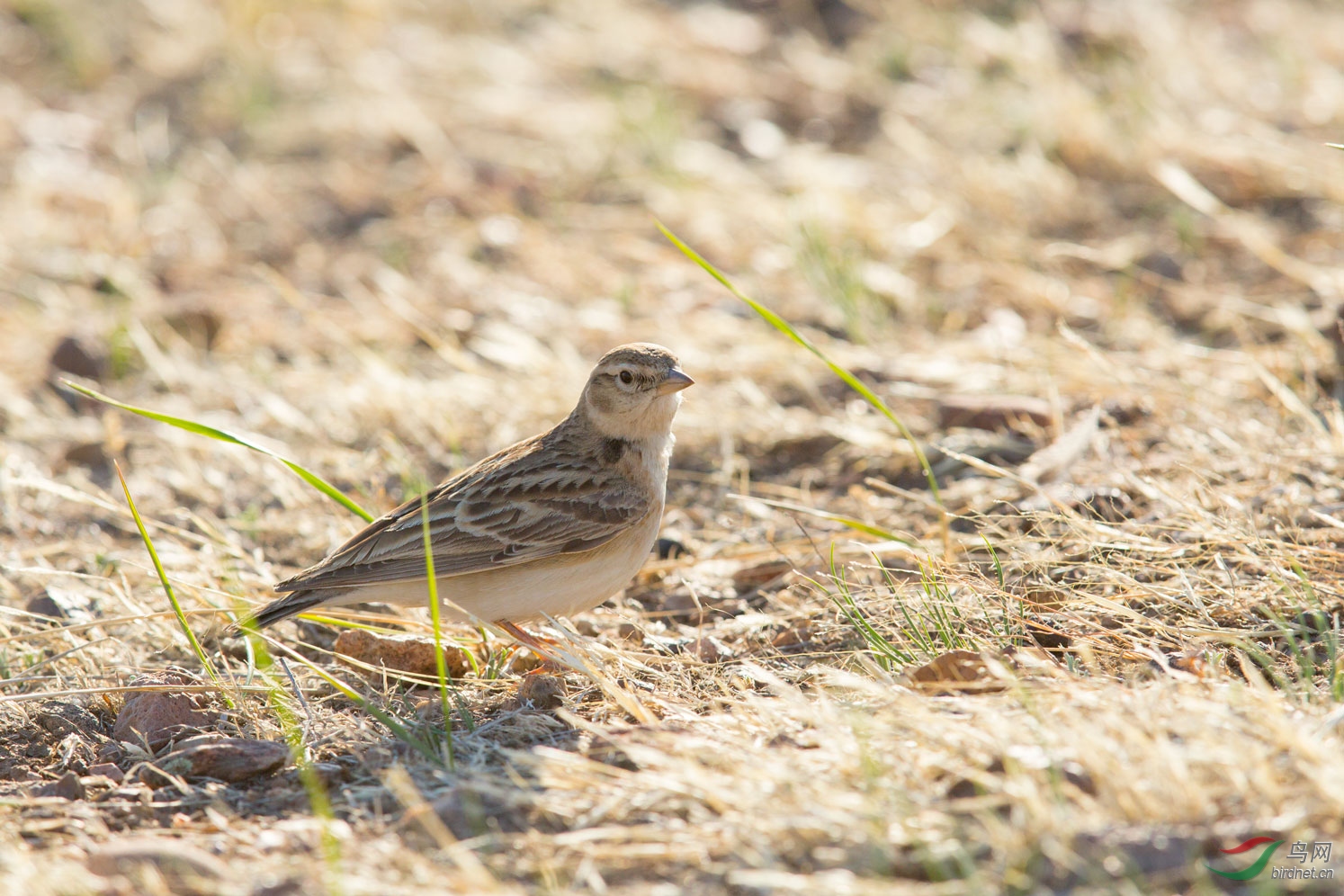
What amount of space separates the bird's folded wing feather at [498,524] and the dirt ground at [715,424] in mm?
365

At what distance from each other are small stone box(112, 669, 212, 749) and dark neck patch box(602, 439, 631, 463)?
6.55 feet

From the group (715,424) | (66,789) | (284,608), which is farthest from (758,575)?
(66,789)

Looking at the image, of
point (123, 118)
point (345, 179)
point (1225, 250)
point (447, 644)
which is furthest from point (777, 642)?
point (123, 118)

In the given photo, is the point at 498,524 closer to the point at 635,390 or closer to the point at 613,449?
the point at 613,449

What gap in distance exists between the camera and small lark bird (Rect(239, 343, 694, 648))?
5.23 metres

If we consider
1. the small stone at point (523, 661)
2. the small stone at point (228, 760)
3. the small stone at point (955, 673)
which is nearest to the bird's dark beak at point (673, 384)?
the small stone at point (523, 661)

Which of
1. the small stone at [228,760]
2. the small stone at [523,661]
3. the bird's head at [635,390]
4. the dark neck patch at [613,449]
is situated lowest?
the small stone at [523,661]

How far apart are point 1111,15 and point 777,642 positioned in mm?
→ 9244

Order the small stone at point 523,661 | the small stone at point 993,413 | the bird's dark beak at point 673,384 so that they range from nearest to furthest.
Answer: the small stone at point 523,661
the bird's dark beak at point 673,384
the small stone at point 993,413

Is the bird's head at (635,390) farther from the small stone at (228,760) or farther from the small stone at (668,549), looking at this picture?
the small stone at (228,760)

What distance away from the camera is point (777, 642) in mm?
5336

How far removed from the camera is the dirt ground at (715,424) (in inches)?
143

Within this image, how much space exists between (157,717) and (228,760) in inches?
19.8

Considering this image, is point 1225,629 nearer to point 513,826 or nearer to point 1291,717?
point 1291,717
